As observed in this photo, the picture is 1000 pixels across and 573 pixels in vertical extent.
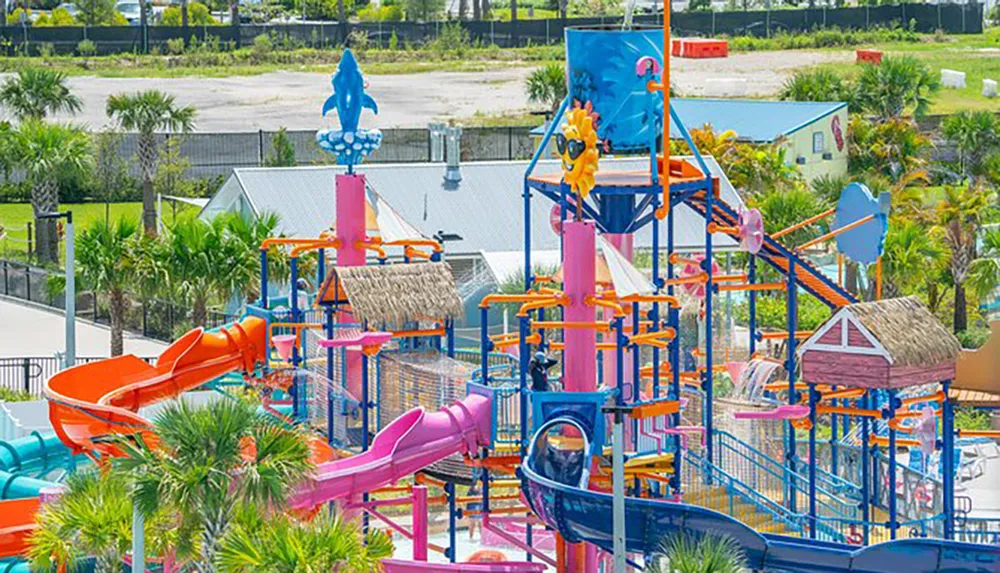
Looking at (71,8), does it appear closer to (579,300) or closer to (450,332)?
(450,332)

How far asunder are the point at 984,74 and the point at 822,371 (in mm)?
81741

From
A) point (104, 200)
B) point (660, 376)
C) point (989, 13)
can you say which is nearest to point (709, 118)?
point (104, 200)

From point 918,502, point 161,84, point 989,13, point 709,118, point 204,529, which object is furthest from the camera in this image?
point 989,13

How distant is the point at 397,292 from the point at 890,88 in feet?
128

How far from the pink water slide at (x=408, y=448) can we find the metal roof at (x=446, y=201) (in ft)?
62.3

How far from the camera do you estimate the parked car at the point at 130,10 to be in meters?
144

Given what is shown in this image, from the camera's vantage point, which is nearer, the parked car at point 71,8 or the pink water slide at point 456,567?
the pink water slide at point 456,567

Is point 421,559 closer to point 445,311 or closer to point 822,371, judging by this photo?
point 445,311

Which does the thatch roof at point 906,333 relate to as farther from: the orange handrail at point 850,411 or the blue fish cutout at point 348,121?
the blue fish cutout at point 348,121

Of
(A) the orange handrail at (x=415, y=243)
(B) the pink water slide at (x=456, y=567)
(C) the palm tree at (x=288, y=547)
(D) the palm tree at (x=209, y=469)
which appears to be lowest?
(B) the pink water slide at (x=456, y=567)

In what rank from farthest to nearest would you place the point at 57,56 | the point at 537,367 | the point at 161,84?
the point at 57,56 → the point at 161,84 → the point at 537,367

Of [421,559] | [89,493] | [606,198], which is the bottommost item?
[421,559]

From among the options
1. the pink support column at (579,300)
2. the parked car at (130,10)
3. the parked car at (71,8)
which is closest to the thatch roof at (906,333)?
the pink support column at (579,300)

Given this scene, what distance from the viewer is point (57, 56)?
4636 inches
